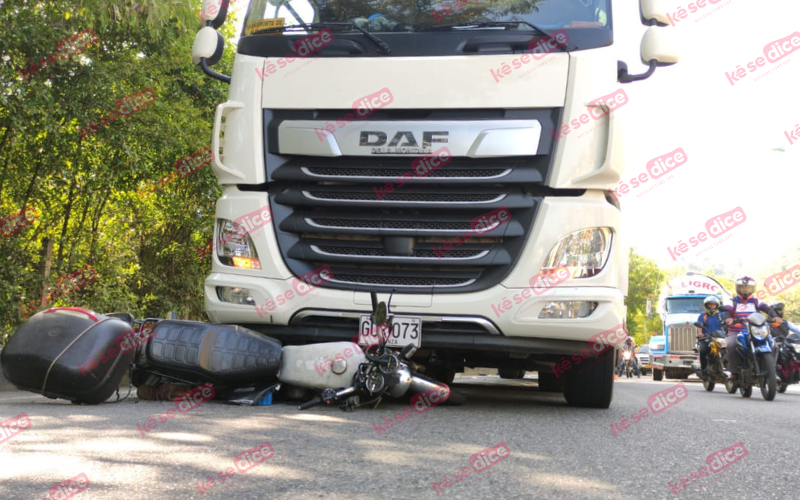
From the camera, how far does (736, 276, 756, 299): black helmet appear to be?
12570 millimetres

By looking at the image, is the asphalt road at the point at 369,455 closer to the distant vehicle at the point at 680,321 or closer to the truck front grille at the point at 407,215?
the truck front grille at the point at 407,215

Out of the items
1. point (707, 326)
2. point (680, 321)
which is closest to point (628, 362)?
point (680, 321)

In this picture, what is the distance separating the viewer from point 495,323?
5895 mm

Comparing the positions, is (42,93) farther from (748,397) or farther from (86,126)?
(748,397)

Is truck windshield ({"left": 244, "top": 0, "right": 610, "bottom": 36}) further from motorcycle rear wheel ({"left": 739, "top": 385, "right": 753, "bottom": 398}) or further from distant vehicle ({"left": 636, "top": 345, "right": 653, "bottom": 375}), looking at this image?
distant vehicle ({"left": 636, "top": 345, "right": 653, "bottom": 375})

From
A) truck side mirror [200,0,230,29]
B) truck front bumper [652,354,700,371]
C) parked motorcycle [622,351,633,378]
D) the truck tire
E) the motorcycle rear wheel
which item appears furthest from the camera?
parked motorcycle [622,351,633,378]

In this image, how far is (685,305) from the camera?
25969 millimetres

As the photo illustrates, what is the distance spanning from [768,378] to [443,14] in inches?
293

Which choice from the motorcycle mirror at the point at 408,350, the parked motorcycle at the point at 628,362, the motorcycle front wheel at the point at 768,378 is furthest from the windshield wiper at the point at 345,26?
the parked motorcycle at the point at 628,362

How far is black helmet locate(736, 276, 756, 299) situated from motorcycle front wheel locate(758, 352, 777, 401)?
48.1 inches

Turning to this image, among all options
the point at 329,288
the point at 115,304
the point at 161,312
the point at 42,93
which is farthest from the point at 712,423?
the point at 161,312

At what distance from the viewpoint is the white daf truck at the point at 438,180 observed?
5891 millimetres

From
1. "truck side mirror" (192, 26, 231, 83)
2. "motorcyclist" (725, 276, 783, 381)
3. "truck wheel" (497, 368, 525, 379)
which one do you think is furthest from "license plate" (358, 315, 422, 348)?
"motorcyclist" (725, 276, 783, 381)

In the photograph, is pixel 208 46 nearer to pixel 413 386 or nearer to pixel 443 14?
pixel 443 14
